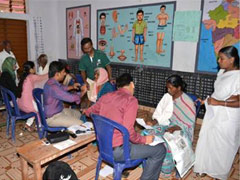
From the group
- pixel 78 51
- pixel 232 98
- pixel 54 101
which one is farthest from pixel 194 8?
pixel 78 51

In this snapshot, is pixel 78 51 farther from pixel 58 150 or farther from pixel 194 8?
pixel 58 150

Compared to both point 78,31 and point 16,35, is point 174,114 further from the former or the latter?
point 16,35

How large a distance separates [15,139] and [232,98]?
287 centimetres

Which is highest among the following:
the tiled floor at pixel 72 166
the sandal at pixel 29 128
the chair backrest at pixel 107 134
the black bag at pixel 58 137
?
the chair backrest at pixel 107 134

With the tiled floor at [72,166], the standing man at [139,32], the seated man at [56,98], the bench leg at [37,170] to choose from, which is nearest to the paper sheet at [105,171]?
the tiled floor at [72,166]

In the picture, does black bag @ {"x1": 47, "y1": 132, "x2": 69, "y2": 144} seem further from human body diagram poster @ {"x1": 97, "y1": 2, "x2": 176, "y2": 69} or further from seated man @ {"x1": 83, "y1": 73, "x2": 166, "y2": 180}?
human body diagram poster @ {"x1": 97, "y1": 2, "x2": 176, "y2": 69}

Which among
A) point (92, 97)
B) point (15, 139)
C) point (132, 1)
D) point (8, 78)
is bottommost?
point (15, 139)

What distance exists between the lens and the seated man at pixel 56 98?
94.2 inches

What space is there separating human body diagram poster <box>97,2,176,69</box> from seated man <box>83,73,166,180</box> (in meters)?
2.32

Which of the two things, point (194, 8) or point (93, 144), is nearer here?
point (93, 144)

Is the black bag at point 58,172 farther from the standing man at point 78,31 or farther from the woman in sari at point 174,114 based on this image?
the standing man at point 78,31

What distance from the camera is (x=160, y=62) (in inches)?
157

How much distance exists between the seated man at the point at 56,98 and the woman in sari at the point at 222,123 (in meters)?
1.43

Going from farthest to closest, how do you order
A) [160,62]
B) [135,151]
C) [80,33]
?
1. [80,33]
2. [160,62]
3. [135,151]
